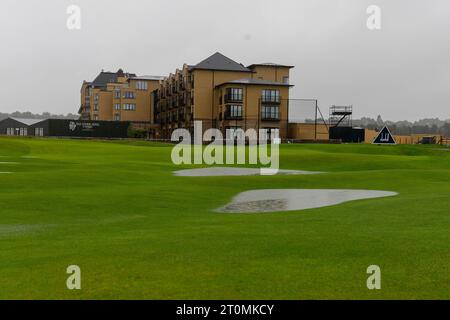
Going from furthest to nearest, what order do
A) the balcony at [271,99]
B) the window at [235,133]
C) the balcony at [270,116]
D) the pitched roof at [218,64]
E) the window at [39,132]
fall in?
the window at [39,132] → the pitched roof at [218,64] → the balcony at [271,99] → the balcony at [270,116] → the window at [235,133]

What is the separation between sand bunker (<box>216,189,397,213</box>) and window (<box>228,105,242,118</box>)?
84.0m

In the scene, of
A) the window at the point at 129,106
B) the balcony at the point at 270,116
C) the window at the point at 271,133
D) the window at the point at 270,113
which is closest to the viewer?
the window at the point at 271,133

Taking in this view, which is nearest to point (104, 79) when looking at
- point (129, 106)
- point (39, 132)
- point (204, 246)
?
point (129, 106)

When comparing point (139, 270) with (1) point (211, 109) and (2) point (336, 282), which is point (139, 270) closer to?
(2) point (336, 282)

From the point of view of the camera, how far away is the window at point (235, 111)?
115 meters

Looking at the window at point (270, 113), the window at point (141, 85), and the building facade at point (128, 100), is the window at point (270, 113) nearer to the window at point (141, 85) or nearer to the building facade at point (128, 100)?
the building facade at point (128, 100)

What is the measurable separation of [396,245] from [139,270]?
19.9 feet

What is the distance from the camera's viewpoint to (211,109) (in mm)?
122562

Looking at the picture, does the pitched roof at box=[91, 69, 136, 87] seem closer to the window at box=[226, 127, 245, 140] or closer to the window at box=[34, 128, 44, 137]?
the window at box=[34, 128, 44, 137]

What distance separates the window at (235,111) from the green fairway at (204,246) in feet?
286

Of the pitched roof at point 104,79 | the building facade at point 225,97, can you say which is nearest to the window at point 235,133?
the building facade at point 225,97

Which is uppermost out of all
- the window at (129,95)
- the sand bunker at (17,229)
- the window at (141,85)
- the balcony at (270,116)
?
the window at (141,85)

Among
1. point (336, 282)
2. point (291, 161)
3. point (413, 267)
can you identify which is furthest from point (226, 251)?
point (291, 161)

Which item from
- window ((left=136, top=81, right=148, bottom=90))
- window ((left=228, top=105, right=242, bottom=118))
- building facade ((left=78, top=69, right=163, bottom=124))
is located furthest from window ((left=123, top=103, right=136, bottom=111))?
window ((left=228, top=105, right=242, bottom=118))
